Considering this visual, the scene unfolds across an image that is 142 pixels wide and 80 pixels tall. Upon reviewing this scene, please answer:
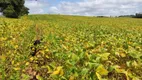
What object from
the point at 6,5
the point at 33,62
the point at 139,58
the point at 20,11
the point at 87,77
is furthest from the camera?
the point at 20,11

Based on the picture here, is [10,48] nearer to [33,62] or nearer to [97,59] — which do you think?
[33,62]

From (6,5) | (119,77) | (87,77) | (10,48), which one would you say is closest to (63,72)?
→ (87,77)

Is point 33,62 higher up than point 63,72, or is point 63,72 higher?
point 63,72

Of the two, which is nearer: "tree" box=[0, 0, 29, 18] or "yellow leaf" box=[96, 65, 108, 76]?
"yellow leaf" box=[96, 65, 108, 76]

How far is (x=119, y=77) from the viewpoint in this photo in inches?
137

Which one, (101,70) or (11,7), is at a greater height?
(101,70)

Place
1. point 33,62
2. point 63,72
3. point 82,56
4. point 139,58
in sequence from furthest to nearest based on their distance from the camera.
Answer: point 33,62 < point 139,58 < point 82,56 < point 63,72

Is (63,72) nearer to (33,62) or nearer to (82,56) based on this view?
(82,56)

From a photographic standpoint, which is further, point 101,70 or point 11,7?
point 11,7

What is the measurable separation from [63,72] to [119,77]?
822 millimetres

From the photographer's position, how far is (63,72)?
3.07m

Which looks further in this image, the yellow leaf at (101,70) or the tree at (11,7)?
the tree at (11,7)

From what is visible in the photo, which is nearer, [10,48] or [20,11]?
[10,48]

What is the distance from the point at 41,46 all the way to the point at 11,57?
4.15 ft
